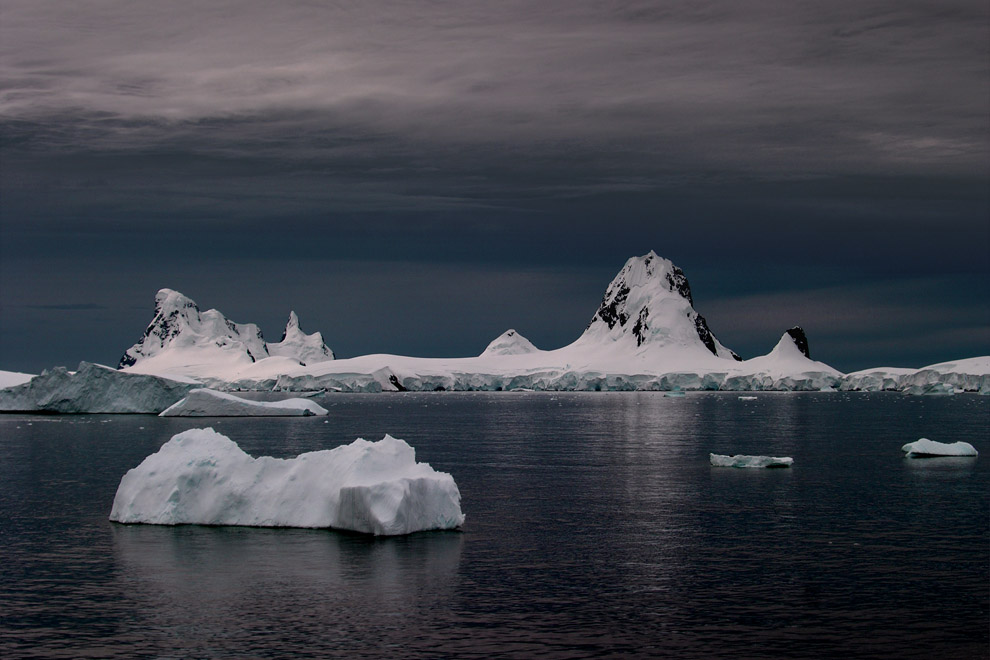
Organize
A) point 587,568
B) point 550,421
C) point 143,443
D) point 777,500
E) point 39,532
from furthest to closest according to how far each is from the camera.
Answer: point 550,421
point 143,443
point 777,500
point 39,532
point 587,568

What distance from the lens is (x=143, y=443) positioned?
58688 mm

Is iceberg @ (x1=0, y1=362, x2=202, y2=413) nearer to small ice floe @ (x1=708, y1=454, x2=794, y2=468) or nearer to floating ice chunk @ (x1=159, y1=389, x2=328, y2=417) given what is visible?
floating ice chunk @ (x1=159, y1=389, x2=328, y2=417)

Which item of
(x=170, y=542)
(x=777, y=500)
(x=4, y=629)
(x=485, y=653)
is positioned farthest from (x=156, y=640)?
(x=777, y=500)

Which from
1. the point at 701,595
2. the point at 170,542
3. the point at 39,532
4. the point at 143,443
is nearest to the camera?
the point at 701,595

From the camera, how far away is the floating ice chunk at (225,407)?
92.2m

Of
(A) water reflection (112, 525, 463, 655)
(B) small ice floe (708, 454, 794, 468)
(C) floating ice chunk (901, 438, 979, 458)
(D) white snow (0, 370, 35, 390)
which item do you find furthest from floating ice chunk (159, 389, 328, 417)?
(A) water reflection (112, 525, 463, 655)

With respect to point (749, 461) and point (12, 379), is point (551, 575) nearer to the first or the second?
point (749, 461)

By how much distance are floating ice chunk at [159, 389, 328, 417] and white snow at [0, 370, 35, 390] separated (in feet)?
70.3

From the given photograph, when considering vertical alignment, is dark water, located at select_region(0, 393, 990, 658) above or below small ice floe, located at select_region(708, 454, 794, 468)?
Result: below

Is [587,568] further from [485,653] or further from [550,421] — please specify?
[550,421]

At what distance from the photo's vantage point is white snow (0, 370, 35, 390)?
105188mm

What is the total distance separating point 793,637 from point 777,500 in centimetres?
1685

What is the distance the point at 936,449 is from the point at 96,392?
76.1 meters

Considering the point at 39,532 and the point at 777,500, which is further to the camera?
the point at 777,500
